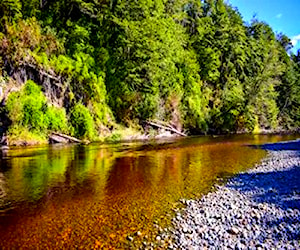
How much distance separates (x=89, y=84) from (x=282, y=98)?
55706 mm

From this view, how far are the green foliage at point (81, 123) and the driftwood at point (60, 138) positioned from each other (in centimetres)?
110

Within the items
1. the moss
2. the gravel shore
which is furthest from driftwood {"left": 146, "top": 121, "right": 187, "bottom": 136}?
the gravel shore

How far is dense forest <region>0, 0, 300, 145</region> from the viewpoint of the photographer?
34.4m

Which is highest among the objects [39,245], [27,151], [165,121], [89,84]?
[89,84]

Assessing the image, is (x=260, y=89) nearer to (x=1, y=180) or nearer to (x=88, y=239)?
(x=1, y=180)

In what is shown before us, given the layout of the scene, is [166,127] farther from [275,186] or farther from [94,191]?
[94,191]

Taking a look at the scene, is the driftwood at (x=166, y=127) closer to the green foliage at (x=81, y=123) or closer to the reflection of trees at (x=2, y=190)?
the green foliage at (x=81, y=123)

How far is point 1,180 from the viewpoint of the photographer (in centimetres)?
1705

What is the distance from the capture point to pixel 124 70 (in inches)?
1759

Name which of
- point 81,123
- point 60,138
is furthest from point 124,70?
point 60,138

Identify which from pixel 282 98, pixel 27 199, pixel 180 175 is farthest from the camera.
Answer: pixel 282 98

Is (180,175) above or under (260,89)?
under

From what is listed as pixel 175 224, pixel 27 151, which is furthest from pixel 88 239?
pixel 27 151

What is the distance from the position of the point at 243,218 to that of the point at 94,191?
22.1ft
